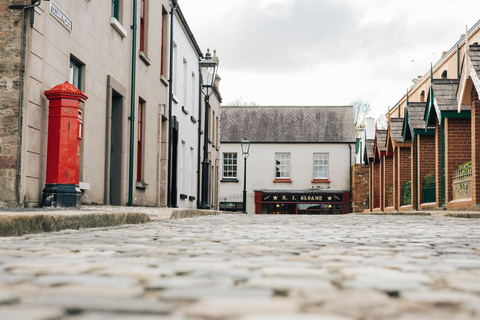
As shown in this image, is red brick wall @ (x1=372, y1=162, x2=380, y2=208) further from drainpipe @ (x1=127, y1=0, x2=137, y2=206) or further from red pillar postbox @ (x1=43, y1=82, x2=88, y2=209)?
red pillar postbox @ (x1=43, y1=82, x2=88, y2=209)

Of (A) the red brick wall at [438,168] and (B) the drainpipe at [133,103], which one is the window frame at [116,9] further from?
(A) the red brick wall at [438,168]

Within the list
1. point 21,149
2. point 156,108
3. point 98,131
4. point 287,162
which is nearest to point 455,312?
point 21,149

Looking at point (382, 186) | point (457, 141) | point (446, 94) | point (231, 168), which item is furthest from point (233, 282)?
point (231, 168)

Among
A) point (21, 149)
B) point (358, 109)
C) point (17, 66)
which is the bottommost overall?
point (21, 149)

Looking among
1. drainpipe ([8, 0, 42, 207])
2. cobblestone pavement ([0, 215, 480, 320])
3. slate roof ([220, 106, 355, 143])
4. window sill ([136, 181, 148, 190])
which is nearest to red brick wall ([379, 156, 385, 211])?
slate roof ([220, 106, 355, 143])

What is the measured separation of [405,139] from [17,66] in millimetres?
16029

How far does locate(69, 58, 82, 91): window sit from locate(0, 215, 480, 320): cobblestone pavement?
272 inches

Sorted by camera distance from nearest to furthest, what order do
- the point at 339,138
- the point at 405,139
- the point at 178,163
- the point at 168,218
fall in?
the point at 168,218 → the point at 178,163 → the point at 405,139 → the point at 339,138

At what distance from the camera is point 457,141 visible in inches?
596

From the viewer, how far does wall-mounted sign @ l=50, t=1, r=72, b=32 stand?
8.83 metres

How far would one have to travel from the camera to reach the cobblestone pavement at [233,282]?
162 centimetres

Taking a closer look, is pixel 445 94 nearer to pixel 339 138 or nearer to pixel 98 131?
pixel 98 131

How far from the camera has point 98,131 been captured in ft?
36.3

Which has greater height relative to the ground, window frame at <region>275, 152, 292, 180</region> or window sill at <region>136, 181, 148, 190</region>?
window frame at <region>275, 152, 292, 180</region>
